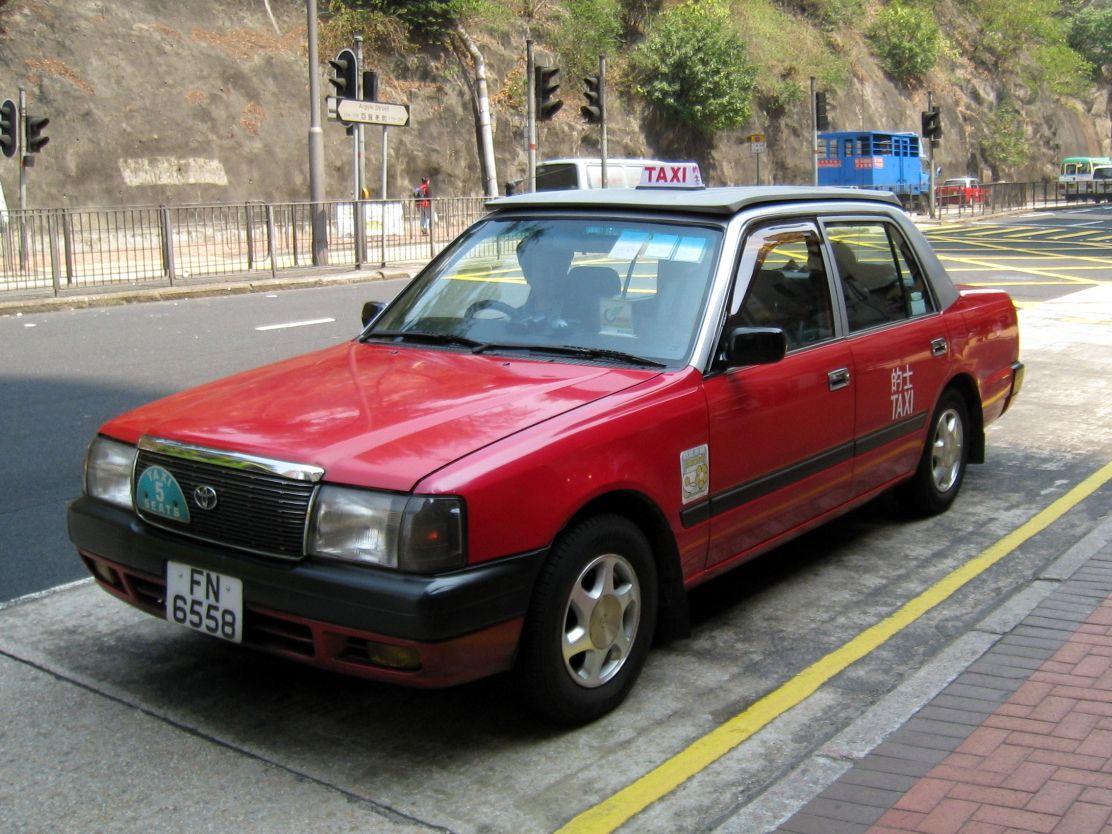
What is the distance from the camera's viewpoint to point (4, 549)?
5797 millimetres

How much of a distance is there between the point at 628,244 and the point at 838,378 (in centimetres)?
105

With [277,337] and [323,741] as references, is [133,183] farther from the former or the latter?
[323,741]

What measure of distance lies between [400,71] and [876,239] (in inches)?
1341

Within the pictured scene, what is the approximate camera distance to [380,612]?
11.2 feet

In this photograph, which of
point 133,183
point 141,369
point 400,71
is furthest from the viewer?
point 400,71

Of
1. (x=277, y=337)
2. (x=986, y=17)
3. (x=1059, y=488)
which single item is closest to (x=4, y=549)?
(x=1059, y=488)

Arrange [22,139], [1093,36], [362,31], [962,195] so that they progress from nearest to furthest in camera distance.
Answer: [22,139] < [362,31] < [962,195] < [1093,36]

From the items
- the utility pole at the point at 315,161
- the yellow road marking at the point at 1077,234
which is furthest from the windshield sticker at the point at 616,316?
the yellow road marking at the point at 1077,234

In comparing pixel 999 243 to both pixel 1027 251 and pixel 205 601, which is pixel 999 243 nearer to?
pixel 1027 251

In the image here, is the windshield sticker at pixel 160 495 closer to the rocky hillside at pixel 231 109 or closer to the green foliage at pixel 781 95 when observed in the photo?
the rocky hillside at pixel 231 109

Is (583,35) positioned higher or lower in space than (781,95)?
higher

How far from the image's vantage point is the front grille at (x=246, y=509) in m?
3.58

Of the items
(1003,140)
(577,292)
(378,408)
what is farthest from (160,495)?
(1003,140)

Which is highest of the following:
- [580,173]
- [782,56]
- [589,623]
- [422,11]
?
[782,56]
